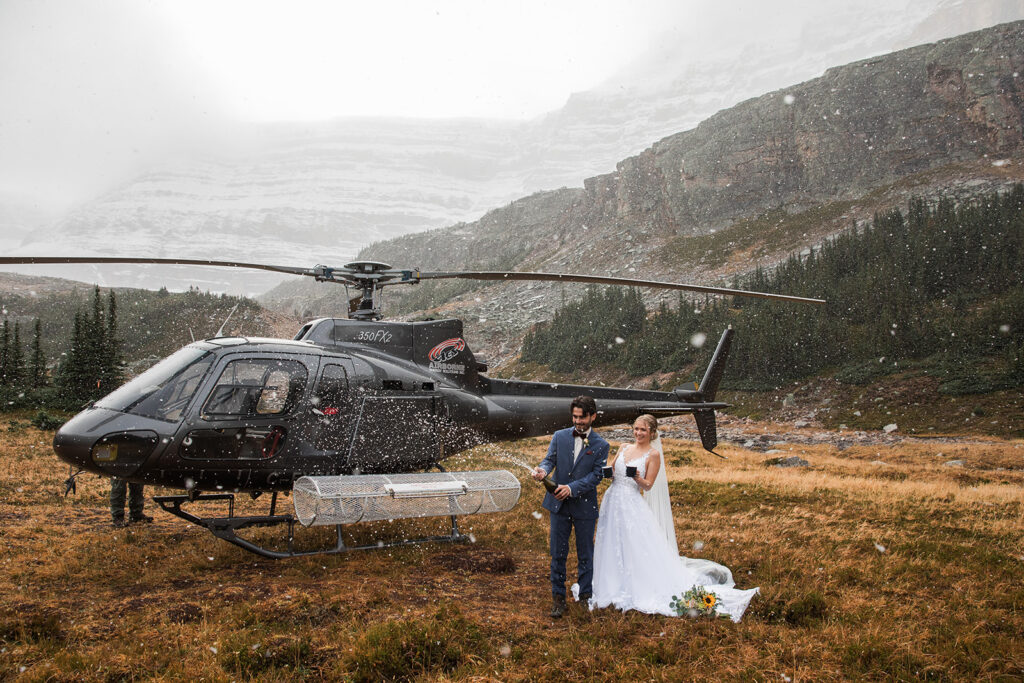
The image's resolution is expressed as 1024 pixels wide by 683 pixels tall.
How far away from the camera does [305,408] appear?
291 inches

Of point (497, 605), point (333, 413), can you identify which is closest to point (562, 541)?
point (497, 605)

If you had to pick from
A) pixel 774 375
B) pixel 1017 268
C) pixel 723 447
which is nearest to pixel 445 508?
pixel 723 447

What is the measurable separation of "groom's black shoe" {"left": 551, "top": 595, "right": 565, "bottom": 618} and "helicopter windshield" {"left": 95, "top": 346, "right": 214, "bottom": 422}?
4.72m

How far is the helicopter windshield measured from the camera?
22.1ft

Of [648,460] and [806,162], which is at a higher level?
[806,162]

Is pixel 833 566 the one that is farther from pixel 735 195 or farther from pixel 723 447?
pixel 735 195

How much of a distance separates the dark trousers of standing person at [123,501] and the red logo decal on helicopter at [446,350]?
5319 mm

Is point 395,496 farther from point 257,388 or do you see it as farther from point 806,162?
point 806,162

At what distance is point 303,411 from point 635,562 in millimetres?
4369

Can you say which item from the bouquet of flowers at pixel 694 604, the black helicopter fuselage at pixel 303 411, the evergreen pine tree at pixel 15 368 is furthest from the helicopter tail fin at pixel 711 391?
the evergreen pine tree at pixel 15 368

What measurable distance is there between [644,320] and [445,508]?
53.2 m

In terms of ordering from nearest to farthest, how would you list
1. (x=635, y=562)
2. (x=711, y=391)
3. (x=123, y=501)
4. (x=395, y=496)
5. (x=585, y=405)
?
(x=585, y=405), (x=635, y=562), (x=395, y=496), (x=123, y=501), (x=711, y=391)

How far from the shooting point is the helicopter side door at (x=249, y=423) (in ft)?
22.4

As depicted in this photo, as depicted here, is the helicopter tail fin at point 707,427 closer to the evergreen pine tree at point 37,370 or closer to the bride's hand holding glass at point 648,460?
the bride's hand holding glass at point 648,460
